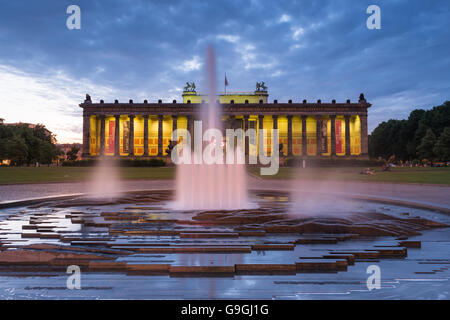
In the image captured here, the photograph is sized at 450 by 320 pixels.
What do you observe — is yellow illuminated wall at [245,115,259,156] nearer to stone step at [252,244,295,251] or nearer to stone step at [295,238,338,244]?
stone step at [295,238,338,244]

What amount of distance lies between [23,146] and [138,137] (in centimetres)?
2749

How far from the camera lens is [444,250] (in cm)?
511

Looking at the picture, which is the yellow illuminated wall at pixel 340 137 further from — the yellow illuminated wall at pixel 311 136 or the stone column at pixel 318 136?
the yellow illuminated wall at pixel 311 136

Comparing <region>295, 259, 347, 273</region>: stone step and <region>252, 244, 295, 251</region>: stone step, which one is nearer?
<region>295, 259, 347, 273</region>: stone step

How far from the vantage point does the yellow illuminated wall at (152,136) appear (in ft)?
291

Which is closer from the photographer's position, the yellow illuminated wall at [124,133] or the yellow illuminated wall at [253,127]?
the yellow illuminated wall at [253,127]

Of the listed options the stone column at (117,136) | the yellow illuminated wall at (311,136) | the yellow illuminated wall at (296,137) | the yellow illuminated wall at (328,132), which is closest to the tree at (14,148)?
the stone column at (117,136)

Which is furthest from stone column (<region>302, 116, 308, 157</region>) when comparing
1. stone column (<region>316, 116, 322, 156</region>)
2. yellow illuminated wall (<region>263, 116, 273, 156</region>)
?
yellow illuminated wall (<region>263, 116, 273, 156</region>)

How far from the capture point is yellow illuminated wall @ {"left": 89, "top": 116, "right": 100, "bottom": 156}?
272 feet

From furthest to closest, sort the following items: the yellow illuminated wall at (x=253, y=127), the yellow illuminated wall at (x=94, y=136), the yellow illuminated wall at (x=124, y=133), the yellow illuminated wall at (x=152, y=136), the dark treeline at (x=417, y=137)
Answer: the yellow illuminated wall at (x=152, y=136), the yellow illuminated wall at (x=124, y=133), the yellow illuminated wall at (x=253, y=127), the yellow illuminated wall at (x=94, y=136), the dark treeline at (x=417, y=137)

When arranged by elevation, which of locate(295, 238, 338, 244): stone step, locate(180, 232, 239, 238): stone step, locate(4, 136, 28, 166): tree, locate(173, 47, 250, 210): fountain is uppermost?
locate(4, 136, 28, 166): tree

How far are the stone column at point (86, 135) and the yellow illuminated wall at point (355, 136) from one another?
68.7 m

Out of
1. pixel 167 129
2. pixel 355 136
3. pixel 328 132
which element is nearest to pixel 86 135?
pixel 167 129
